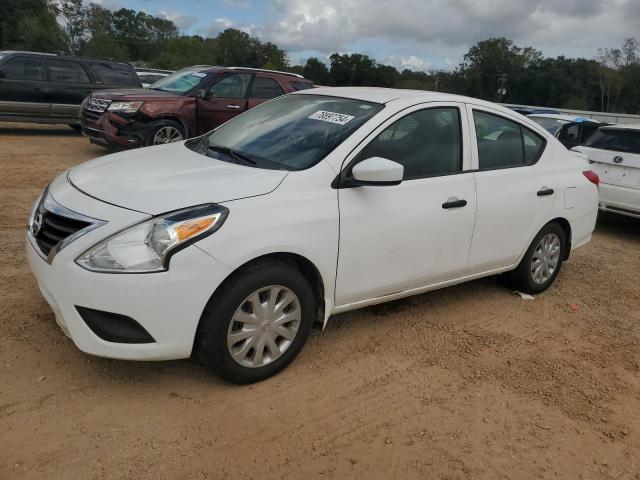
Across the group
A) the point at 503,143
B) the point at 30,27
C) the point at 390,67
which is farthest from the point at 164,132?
the point at 30,27

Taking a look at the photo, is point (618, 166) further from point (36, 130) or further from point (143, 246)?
point (36, 130)

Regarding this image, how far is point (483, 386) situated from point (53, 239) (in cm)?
265

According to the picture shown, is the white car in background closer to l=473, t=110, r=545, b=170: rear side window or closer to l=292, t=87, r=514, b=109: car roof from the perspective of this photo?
l=473, t=110, r=545, b=170: rear side window

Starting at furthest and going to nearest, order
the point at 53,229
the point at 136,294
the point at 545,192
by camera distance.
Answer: the point at 545,192
the point at 53,229
the point at 136,294

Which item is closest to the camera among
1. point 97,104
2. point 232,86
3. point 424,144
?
point 424,144

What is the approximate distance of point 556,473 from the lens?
2801mm

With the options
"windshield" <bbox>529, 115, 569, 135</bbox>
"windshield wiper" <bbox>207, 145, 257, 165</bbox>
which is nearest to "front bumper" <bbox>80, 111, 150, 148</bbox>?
"windshield wiper" <bbox>207, 145, 257, 165</bbox>

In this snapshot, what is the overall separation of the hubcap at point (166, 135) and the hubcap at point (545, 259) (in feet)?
21.6

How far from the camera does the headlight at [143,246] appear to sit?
9.21 feet

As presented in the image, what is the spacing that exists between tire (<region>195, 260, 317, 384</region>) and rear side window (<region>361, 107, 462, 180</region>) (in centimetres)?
100

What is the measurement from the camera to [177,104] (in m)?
9.61

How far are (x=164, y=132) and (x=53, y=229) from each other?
22.4ft

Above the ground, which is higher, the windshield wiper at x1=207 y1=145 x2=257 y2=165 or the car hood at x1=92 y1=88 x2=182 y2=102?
the car hood at x1=92 y1=88 x2=182 y2=102

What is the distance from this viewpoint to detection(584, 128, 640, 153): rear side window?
7.40 m
